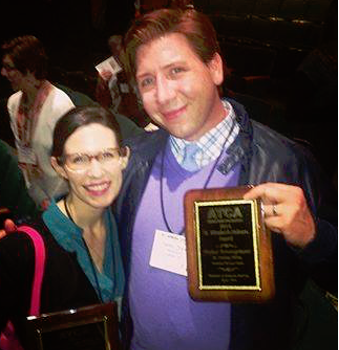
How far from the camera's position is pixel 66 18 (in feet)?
5.52

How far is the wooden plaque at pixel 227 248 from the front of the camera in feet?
4.53

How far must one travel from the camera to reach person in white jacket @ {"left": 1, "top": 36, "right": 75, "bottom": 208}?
1657 mm

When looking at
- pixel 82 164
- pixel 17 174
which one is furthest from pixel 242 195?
pixel 17 174

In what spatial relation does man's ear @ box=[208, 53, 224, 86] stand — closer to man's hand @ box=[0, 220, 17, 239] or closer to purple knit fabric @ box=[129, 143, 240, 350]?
purple knit fabric @ box=[129, 143, 240, 350]

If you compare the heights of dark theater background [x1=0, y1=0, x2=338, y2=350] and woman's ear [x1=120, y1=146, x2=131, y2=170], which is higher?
dark theater background [x1=0, y1=0, x2=338, y2=350]

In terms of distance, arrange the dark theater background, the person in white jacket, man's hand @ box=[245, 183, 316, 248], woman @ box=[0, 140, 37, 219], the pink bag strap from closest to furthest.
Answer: man's hand @ box=[245, 183, 316, 248]
the dark theater background
the pink bag strap
the person in white jacket
woman @ box=[0, 140, 37, 219]

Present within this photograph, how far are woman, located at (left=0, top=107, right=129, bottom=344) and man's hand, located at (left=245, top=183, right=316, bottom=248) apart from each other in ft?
1.69

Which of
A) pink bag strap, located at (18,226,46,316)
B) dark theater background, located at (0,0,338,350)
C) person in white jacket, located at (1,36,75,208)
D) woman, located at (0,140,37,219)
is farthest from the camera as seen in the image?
woman, located at (0,140,37,219)

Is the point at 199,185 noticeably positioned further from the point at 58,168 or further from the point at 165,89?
the point at 58,168

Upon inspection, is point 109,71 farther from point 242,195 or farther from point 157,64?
point 242,195

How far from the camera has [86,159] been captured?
1.53m

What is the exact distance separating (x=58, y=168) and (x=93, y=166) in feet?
0.48

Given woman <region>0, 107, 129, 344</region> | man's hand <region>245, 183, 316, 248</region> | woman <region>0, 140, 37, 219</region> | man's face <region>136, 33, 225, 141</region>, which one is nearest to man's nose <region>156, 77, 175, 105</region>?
man's face <region>136, 33, 225, 141</region>

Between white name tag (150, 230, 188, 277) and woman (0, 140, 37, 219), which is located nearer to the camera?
white name tag (150, 230, 188, 277)
